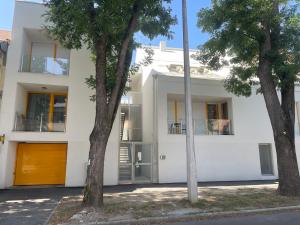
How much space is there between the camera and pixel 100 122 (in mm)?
8336

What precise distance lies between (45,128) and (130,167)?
5.22 metres

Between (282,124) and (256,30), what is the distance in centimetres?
408

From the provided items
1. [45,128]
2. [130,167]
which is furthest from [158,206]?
[45,128]

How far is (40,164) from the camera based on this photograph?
13969mm

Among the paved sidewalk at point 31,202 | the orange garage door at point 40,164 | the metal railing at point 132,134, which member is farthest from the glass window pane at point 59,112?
the metal railing at point 132,134

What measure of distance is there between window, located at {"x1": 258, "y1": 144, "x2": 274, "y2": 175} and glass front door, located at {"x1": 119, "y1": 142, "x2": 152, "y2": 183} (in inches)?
292

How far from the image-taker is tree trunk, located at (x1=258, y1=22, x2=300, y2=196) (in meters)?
9.92

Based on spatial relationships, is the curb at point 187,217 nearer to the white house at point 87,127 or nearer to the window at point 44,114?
the white house at point 87,127

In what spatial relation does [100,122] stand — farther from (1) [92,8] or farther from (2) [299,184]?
(2) [299,184]

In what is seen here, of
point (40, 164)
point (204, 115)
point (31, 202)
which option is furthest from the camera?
point (204, 115)

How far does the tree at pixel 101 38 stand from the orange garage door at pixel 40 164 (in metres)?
6.19

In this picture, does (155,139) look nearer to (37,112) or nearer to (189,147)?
(189,147)

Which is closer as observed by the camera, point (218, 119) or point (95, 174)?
point (95, 174)

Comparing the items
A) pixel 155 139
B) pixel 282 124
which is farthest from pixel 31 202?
pixel 282 124
